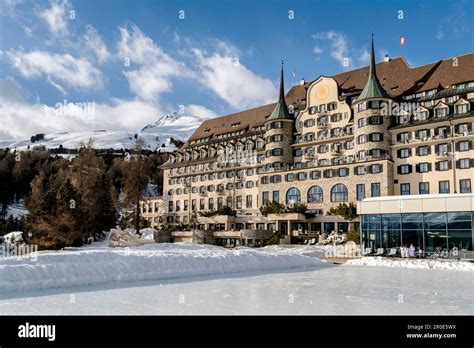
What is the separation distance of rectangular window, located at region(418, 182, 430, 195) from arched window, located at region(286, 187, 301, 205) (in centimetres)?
1560

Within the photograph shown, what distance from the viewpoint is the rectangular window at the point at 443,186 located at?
166ft

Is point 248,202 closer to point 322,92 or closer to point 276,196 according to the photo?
point 276,196

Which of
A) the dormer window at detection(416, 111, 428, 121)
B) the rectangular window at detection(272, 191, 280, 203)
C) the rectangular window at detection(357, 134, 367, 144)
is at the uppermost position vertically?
the dormer window at detection(416, 111, 428, 121)

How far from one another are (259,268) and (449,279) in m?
9.91

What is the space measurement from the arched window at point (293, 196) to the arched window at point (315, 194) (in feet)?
5.99

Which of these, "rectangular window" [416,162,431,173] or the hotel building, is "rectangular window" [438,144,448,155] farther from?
"rectangular window" [416,162,431,173]

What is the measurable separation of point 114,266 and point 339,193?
1645 inches

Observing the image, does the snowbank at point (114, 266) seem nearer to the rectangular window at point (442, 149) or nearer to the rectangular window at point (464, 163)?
the rectangular window at point (464, 163)

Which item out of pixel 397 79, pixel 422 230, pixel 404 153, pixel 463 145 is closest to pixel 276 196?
pixel 404 153

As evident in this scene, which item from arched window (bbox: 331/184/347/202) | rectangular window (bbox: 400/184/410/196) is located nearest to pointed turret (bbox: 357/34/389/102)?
arched window (bbox: 331/184/347/202)

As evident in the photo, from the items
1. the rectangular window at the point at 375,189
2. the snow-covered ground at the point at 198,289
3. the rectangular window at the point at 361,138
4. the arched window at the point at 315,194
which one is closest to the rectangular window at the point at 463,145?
the rectangular window at the point at 375,189

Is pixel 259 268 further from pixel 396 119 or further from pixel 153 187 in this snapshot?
pixel 153 187

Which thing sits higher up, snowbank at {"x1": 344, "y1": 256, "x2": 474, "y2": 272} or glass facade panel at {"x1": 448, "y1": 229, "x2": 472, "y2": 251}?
glass facade panel at {"x1": 448, "y1": 229, "x2": 472, "y2": 251}

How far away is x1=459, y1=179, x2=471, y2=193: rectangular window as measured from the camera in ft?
160
